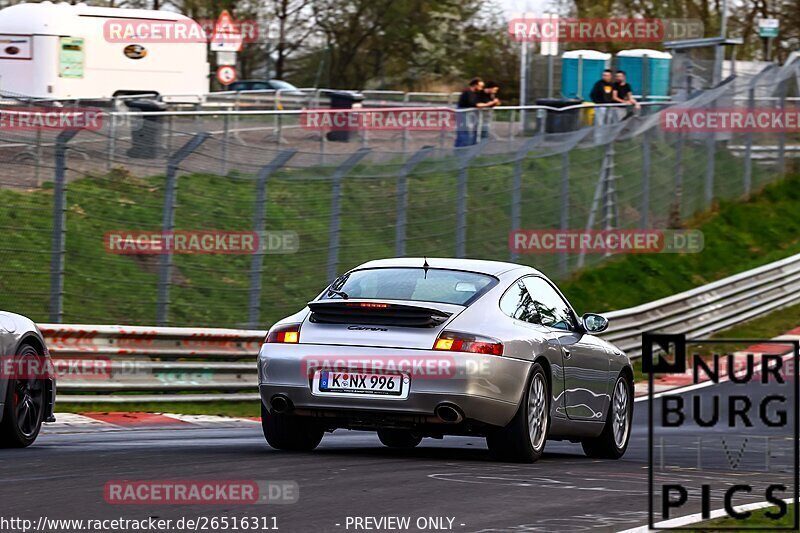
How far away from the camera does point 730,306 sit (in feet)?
80.2

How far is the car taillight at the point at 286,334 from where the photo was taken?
9.99m

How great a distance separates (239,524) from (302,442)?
3555 millimetres

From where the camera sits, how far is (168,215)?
15844mm

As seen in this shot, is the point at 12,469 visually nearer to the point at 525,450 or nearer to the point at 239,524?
the point at 239,524

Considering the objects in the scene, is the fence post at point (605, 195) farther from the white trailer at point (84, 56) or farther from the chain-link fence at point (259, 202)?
the white trailer at point (84, 56)

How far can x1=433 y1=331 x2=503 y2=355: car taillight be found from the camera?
9.66 m

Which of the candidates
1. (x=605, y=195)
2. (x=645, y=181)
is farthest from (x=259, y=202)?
(x=645, y=181)

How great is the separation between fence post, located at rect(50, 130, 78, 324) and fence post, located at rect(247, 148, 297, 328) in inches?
94.6

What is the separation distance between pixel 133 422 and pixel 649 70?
28910mm
